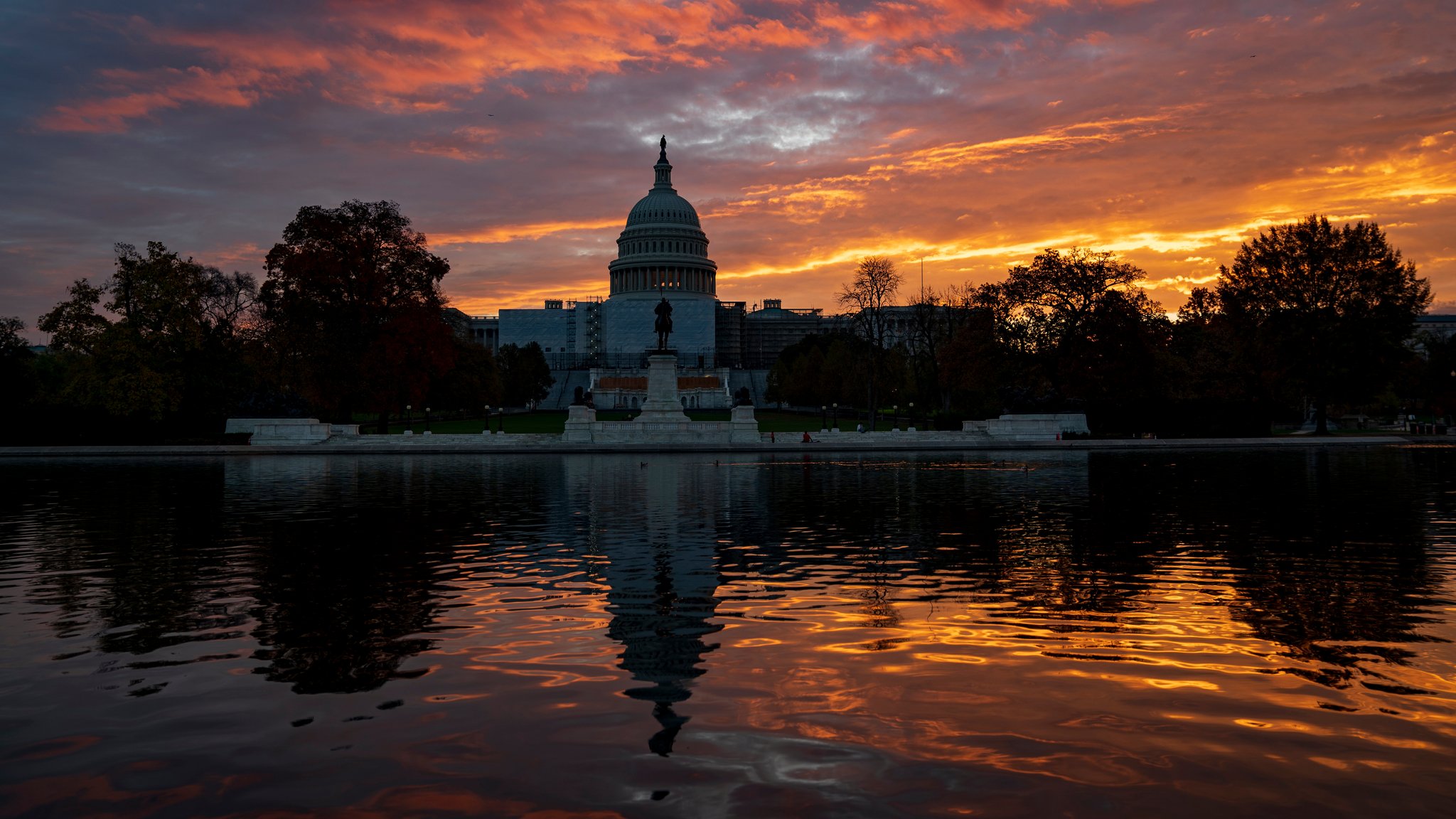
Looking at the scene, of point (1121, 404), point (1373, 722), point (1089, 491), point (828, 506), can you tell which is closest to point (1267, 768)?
point (1373, 722)

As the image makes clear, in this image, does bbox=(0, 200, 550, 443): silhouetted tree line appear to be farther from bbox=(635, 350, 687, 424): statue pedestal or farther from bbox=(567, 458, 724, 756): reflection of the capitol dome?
bbox=(567, 458, 724, 756): reflection of the capitol dome

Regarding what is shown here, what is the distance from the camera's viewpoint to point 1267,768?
6.35 m

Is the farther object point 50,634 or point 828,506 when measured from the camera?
point 828,506

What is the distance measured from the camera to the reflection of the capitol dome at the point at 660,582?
27.6ft

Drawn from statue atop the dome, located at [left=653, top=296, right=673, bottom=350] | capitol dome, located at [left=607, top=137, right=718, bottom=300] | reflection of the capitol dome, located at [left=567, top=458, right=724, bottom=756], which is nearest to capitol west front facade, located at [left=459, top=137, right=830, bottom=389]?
capitol dome, located at [left=607, top=137, right=718, bottom=300]

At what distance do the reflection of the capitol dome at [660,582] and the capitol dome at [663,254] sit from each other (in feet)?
491

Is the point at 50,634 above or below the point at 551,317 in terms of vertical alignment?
below

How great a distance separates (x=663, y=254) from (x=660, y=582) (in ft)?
545

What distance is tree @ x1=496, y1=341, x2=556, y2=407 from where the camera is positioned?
11362 centimetres

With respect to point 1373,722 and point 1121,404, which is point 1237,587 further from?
point 1121,404

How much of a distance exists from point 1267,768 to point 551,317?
7317 inches

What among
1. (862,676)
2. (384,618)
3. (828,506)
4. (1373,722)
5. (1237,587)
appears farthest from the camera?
(828,506)

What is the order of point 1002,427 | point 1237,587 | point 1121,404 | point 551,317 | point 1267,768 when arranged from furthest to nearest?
1. point 551,317
2. point 1121,404
3. point 1002,427
4. point 1237,587
5. point 1267,768

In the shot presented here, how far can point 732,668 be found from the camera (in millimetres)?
8750
